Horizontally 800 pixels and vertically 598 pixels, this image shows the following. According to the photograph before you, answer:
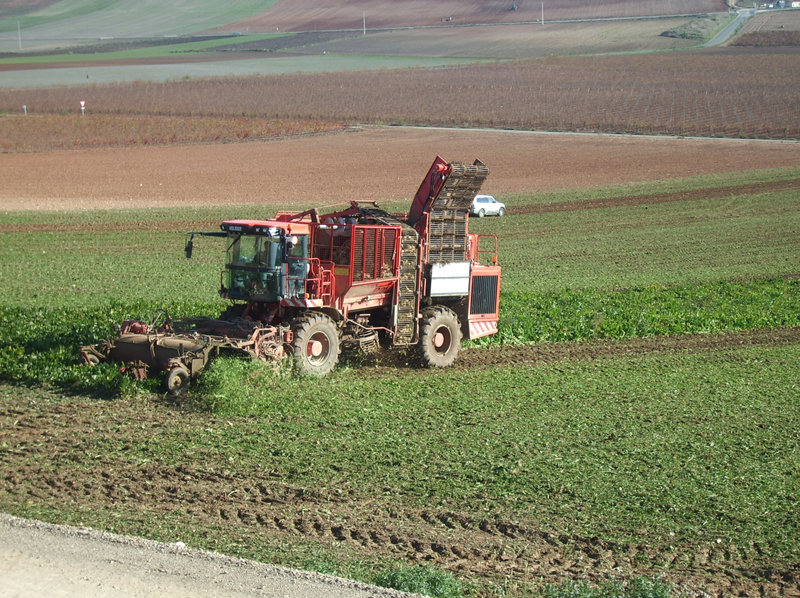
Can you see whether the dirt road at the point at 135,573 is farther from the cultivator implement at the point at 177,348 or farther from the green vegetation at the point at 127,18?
the green vegetation at the point at 127,18

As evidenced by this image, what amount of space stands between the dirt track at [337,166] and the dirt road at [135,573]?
31011mm

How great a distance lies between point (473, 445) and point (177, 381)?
4412mm

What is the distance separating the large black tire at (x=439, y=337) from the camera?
55.8ft

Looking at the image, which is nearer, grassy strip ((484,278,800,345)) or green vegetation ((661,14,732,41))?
grassy strip ((484,278,800,345))

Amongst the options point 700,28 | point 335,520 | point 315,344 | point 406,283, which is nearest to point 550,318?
point 406,283

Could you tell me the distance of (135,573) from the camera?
8023 millimetres

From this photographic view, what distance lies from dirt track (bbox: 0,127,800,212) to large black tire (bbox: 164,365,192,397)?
2539 cm

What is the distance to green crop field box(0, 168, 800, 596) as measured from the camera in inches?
367

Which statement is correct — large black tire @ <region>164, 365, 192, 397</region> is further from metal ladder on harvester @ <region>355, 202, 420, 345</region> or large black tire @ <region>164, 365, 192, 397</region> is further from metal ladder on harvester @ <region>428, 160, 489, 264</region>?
metal ladder on harvester @ <region>428, 160, 489, 264</region>

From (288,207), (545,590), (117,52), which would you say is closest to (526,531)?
(545,590)

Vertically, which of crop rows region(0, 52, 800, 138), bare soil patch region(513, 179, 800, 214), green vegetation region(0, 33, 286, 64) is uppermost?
green vegetation region(0, 33, 286, 64)

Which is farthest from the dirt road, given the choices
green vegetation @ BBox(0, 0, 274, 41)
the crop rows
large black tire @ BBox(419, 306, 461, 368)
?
green vegetation @ BBox(0, 0, 274, 41)

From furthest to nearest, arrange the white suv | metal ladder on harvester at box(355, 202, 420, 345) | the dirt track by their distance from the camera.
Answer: the dirt track, the white suv, metal ladder on harvester at box(355, 202, 420, 345)

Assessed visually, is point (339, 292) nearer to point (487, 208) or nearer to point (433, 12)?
point (487, 208)
